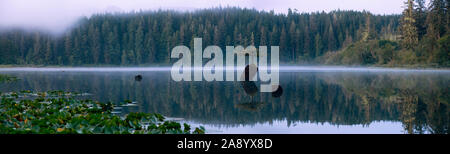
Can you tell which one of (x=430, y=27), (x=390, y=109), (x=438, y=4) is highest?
(x=438, y=4)

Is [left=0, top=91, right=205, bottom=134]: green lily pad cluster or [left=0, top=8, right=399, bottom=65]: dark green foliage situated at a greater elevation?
[left=0, top=8, right=399, bottom=65]: dark green foliage

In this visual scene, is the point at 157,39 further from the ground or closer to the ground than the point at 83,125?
further from the ground

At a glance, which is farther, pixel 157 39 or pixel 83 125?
pixel 157 39

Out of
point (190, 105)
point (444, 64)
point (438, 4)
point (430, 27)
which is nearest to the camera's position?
point (190, 105)

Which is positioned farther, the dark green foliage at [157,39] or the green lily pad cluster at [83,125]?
the dark green foliage at [157,39]

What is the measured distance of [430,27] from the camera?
5934cm

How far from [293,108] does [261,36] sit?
97.6 metres

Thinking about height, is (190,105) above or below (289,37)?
below

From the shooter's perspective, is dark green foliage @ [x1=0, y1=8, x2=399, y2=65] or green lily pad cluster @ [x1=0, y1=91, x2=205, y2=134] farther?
dark green foliage @ [x1=0, y1=8, x2=399, y2=65]

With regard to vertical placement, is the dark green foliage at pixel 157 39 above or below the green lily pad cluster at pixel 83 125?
above

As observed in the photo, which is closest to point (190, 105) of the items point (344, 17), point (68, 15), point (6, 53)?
point (6, 53)
